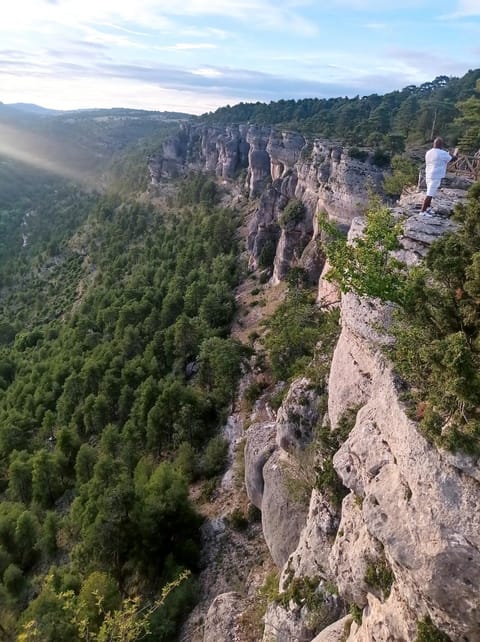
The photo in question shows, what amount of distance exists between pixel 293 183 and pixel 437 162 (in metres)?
51.3

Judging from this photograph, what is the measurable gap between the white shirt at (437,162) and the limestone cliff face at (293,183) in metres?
2.40

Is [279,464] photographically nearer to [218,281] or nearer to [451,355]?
[451,355]

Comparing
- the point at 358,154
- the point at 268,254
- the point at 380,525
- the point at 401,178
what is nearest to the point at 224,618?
the point at 380,525

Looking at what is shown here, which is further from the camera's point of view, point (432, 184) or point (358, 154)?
point (358, 154)

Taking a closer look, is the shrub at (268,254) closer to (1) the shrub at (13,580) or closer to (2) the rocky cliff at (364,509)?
(2) the rocky cliff at (364,509)

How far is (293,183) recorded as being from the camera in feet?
212

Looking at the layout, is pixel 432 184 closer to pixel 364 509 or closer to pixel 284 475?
pixel 364 509

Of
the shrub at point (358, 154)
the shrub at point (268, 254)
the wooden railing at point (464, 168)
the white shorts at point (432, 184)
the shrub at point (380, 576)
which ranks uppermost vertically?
the white shorts at point (432, 184)

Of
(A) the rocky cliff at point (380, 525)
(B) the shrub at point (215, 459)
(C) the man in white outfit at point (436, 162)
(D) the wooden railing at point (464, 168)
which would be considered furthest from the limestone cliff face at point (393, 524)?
(B) the shrub at point (215, 459)

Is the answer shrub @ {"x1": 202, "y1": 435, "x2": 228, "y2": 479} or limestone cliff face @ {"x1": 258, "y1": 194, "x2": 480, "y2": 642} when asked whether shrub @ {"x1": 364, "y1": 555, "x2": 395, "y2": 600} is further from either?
shrub @ {"x1": 202, "y1": 435, "x2": 228, "y2": 479}

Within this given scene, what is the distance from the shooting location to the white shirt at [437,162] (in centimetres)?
1533

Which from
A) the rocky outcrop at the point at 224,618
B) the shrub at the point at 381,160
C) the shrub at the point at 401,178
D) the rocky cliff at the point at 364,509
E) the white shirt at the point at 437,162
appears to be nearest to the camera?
A: the rocky cliff at the point at 364,509

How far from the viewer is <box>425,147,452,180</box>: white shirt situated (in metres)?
15.3

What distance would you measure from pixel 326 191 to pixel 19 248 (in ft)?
395
